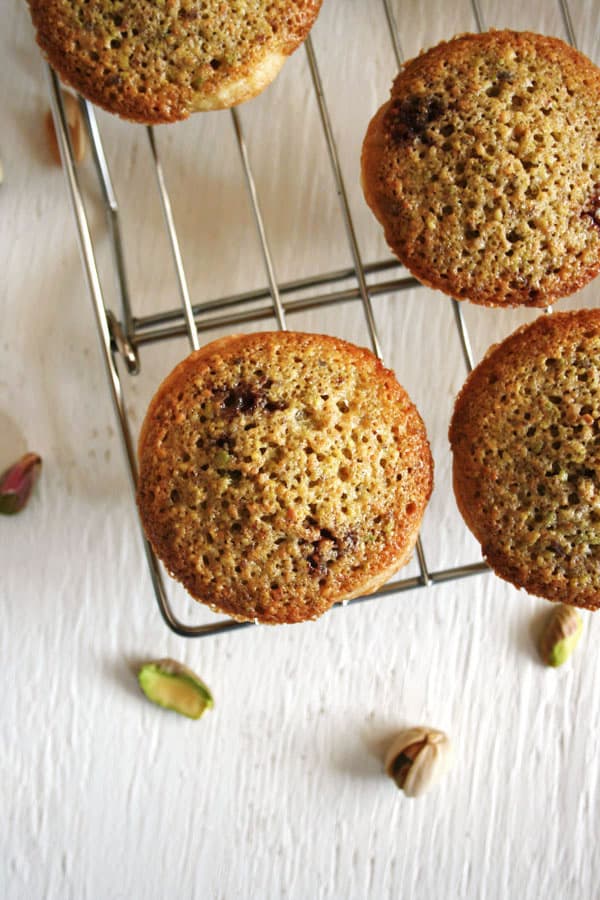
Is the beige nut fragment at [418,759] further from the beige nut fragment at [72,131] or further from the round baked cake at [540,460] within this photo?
the beige nut fragment at [72,131]

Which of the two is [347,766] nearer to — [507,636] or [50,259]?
[507,636]

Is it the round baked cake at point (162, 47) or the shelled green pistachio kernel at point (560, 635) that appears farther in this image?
the shelled green pistachio kernel at point (560, 635)

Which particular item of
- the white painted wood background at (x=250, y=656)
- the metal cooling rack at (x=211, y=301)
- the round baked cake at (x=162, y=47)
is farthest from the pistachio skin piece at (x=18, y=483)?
the round baked cake at (x=162, y=47)

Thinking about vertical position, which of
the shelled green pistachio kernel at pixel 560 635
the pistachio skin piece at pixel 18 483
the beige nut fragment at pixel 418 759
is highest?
the pistachio skin piece at pixel 18 483

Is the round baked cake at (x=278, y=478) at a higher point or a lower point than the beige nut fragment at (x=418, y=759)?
higher

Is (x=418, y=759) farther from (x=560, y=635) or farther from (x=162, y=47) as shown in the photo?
(x=162, y=47)

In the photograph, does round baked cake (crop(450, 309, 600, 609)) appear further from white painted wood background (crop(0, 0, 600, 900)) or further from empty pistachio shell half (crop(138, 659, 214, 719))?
empty pistachio shell half (crop(138, 659, 214, 719))
